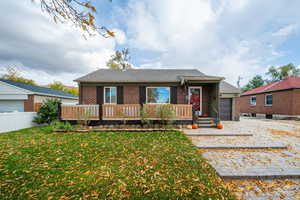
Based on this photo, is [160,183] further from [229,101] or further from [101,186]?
[229,101]

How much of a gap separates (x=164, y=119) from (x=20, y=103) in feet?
44.6

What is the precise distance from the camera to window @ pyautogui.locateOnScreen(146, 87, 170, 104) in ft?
27.5

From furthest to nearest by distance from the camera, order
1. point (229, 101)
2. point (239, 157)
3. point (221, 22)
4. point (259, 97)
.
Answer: point (259, 97)
point (229, 101)
point (221, 22)
point (239, 157)

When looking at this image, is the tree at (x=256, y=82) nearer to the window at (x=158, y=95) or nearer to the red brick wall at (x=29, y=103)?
the window at (x=158, y=95)

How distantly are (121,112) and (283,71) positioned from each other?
39028mm

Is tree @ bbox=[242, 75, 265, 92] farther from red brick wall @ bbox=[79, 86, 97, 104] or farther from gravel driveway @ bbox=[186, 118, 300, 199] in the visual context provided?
red brick wall @ bbox=[79, 86, 97, 104]

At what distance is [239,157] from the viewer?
11.2ft

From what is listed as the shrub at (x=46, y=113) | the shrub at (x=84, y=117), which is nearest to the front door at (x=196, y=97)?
the shrub at (x=84, y=117)

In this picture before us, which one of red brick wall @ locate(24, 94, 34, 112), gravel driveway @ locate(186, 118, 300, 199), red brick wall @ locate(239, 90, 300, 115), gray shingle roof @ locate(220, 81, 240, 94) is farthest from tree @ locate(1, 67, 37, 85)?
red brick wall @ locate(239, 90, 300, 115)

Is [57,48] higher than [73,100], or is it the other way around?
[57,48]

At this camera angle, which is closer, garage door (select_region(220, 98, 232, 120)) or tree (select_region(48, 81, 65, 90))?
garage door (select_region(220, 98, 232, 120))

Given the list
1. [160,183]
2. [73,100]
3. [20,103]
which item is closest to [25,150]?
[160,183]

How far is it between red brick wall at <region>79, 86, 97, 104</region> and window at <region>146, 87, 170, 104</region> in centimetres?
392

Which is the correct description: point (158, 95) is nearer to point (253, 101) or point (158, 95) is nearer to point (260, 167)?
point (260, 167)
